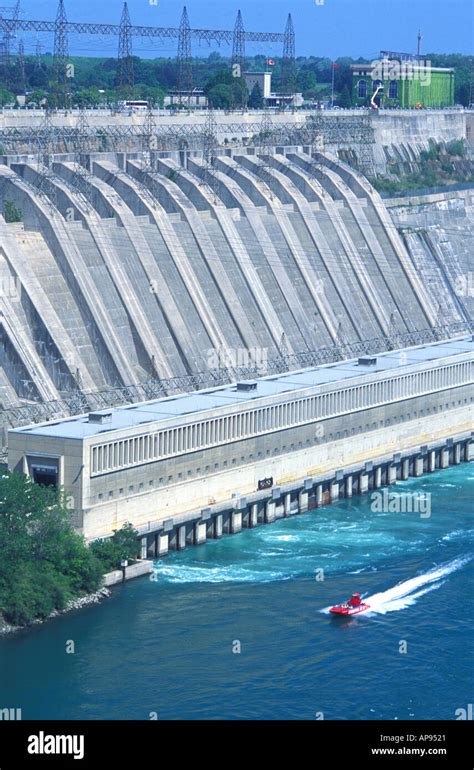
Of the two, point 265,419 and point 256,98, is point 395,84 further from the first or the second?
point 265,419

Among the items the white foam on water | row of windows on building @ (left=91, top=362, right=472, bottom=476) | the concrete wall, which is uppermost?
row of windows on building @ (left=91, top=362, right=472, bottom=476)

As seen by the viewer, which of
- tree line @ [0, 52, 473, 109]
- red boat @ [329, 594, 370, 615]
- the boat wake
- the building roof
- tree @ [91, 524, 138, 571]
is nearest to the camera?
red boat @ [329, 594, 370, 615]

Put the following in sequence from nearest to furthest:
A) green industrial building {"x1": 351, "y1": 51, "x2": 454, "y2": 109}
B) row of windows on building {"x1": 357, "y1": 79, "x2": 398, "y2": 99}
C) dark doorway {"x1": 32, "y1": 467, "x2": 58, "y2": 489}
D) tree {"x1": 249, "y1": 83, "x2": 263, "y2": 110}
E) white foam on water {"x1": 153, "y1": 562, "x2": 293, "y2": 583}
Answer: white foam on water {"x1": 153, "y1": 562, "x2": 293, "y2": 583} → dark doorway {"x1": 32, "y1": 467, "x2": 58, "y2": 489} → tree {"x1": 249, "y1": 83, "x2": 263, "y2": 110} → green industrial building {"x1": 351, "y1": 51, "x2": 454, "y2": 109} → row of windows on building {"x1": 357, "y1": 79, "x2": 398, "y2": 99}

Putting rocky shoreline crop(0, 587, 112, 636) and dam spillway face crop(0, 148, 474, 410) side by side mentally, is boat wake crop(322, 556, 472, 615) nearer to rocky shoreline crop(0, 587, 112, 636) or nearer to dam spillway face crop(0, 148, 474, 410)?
rocky shoreline crop(0, 587, 112, 636)

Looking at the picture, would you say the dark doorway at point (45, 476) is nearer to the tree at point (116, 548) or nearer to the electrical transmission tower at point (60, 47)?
the tree at point (116, 548)

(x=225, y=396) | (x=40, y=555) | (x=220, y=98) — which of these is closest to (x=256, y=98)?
(x=220, y=98)

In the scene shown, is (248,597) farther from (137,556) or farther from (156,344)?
(156,344)

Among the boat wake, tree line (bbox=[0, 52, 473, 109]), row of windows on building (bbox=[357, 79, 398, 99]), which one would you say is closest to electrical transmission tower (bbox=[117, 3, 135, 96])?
tree line (bbox=[0, 52, 473, 109])
